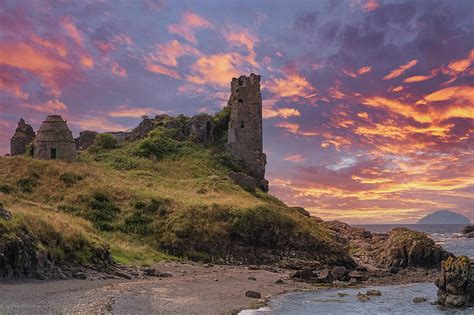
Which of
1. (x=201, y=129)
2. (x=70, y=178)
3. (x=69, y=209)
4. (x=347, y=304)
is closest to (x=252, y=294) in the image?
(x=347, y=304)

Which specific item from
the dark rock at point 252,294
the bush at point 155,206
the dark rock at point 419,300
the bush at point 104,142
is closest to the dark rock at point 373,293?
the dark rock at point 419,300

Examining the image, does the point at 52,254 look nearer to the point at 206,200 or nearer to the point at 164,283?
the point at 164,283

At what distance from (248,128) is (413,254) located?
40.7 m

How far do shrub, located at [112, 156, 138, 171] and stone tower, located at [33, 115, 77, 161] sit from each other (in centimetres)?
626

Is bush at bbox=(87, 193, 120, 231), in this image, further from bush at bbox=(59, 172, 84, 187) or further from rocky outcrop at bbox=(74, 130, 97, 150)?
rocky outcrop at bbox=(74, 130, 97, 150)

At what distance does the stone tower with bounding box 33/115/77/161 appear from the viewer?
7356 centimetres

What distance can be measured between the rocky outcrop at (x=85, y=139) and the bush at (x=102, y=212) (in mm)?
48271

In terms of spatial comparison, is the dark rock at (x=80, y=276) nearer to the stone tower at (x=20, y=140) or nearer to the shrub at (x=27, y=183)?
the shrub at (x=27, y=183)

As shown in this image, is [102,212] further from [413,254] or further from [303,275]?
[413,254]

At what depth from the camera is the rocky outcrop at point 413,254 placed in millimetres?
54125

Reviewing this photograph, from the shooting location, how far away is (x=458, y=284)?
33.7m

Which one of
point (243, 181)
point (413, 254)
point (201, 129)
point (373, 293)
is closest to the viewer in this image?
point (373, 293)

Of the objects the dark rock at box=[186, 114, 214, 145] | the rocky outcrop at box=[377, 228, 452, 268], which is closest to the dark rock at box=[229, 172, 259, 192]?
the dark rock at box=[186, 114, 214, 145]

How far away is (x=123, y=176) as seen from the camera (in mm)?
68438
